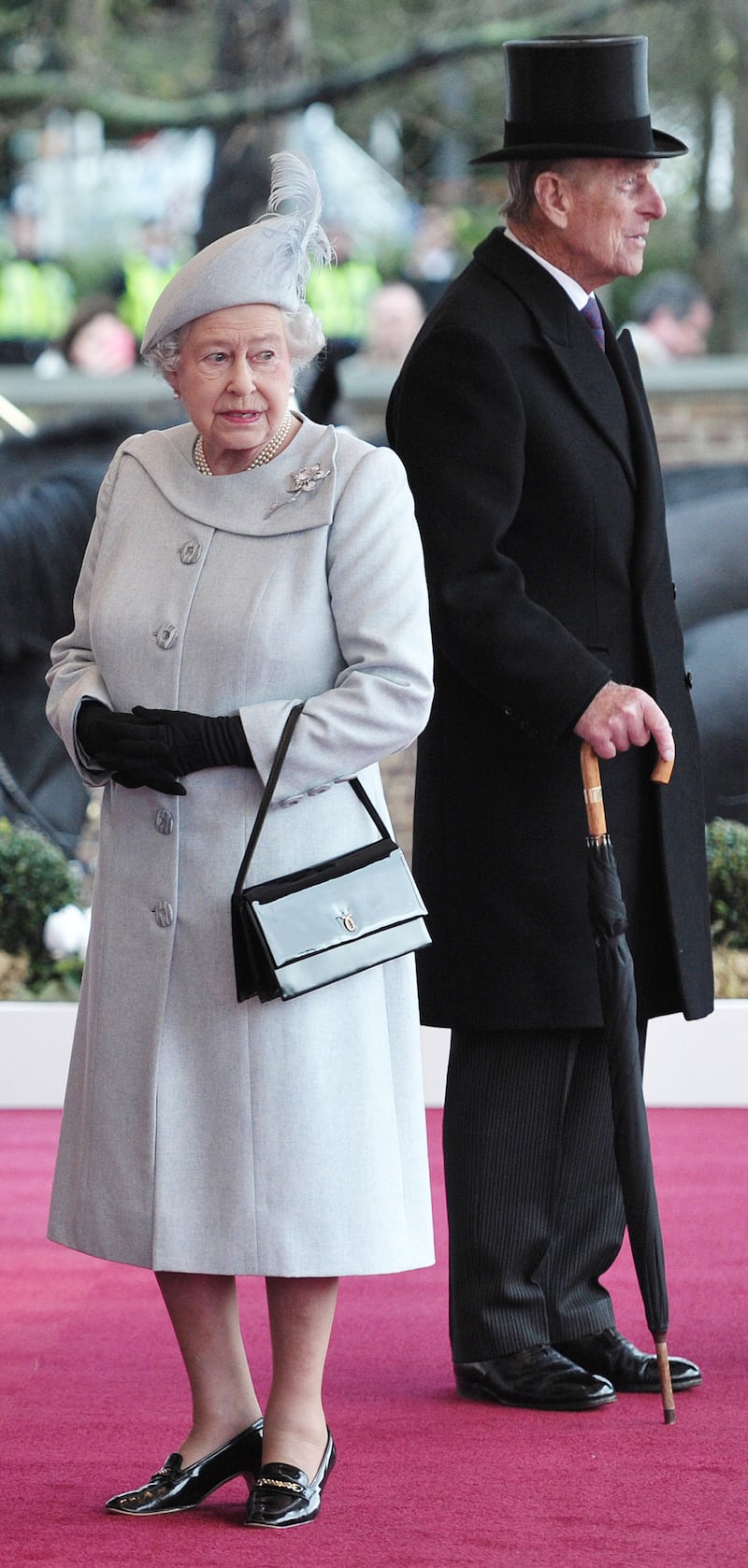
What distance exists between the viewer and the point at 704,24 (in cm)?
670

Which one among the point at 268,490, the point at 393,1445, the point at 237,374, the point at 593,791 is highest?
the point at 237,374

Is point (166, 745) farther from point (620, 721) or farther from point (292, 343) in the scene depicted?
point (620, 721)

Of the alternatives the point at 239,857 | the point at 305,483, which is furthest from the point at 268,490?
the point at 239,857

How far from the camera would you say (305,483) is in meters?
2.39

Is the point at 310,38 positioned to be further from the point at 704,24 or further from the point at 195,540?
the point at 195,540

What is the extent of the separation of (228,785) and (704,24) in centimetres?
511

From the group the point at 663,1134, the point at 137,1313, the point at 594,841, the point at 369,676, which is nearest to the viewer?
the point at 369,676

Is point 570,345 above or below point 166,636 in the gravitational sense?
above

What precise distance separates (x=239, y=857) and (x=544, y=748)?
65cm

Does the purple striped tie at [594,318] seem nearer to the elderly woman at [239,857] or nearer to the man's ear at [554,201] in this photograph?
the man's ear at [554,201]

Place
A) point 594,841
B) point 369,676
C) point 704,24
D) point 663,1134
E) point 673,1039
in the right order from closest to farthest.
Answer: point 369,676
point 594,841
point 663,1134
point 673,1039
point 704,24

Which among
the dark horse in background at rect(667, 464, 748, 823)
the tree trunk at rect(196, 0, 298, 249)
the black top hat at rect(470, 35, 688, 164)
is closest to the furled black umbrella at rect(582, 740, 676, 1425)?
the black top hat at rect(470, 35, 688, 164)

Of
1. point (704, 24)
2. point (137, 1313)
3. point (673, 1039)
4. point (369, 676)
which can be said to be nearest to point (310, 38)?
point (704, 24)

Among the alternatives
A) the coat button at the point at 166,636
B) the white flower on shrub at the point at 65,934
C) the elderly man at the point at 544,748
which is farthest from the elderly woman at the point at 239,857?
the white flower on shrub at the point at 65,934
